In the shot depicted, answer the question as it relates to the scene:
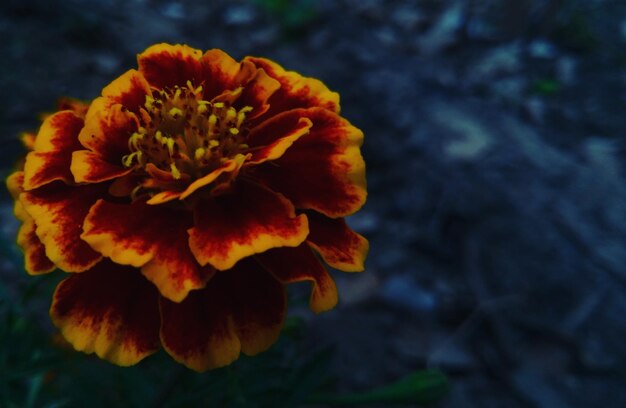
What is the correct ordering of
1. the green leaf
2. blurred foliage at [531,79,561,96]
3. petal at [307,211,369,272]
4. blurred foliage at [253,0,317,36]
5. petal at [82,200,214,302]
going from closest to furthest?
petal at [82,200,214,302] < petal at [307,211,369,272] < the green leaf < blurred foliage at [531,79,561,96] < blurred foliage at [253,0,317,36]

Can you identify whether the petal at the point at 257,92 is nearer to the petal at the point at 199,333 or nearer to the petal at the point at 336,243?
the petal at the point at 336,243

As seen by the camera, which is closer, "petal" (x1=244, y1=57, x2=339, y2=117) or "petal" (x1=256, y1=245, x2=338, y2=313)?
"petal" (x1=256, y1=245, x2=338, y2=313)

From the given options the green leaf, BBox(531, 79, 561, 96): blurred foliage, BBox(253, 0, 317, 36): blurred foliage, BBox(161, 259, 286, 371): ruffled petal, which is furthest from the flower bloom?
BBox(253, 0, 317, 36): blurred foliage

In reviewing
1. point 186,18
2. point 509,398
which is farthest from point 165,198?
point 186,18

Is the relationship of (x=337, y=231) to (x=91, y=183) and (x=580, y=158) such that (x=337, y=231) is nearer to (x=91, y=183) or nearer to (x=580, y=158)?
(x=91, y=183)

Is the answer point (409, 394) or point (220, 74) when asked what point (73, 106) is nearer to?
point (220, 74)

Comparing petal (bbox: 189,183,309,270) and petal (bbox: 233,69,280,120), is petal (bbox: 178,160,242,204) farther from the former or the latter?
petal (bbox: 233,69,280,120)
